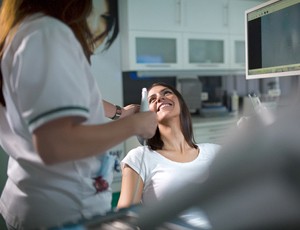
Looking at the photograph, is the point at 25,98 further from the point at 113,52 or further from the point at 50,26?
the point at 113,52

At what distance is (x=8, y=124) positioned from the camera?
0.85 meters

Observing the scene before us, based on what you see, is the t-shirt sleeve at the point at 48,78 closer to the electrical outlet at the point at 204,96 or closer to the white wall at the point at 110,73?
the white wall at the point at 110,73

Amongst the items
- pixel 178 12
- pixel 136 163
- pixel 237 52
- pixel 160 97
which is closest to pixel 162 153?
pixel 136 163

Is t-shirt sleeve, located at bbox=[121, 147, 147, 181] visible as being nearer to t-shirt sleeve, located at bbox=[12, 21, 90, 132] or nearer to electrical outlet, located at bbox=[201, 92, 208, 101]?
t-shirt sleeve, located at bbox=[12, 21, 90, 132]

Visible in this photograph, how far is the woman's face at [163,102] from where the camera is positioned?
196 cm

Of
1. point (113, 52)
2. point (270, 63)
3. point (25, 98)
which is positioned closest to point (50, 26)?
point (25, 98)

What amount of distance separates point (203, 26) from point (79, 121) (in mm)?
3278

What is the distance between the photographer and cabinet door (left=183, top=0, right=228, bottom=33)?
12.2ft

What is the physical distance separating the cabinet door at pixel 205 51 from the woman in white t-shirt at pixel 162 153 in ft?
5.89

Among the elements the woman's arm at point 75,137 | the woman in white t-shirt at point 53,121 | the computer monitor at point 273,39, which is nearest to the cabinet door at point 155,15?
the computer monitor at point 273,39

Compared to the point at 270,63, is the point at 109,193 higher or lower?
lower

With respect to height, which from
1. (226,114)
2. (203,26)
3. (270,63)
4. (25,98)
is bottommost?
(226,114)

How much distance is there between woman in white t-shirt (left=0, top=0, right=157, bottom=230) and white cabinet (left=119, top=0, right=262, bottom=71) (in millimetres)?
2611

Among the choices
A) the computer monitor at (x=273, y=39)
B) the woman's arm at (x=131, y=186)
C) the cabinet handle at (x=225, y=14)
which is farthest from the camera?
the cabinet handle at (x=225, y=14)
